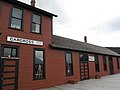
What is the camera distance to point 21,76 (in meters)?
9.69

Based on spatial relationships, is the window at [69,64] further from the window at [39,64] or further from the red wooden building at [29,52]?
the window at [39,64]

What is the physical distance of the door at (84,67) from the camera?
52.1ft

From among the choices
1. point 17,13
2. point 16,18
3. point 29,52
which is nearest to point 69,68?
point 29,52

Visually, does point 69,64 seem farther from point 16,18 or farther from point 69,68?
point 16,18

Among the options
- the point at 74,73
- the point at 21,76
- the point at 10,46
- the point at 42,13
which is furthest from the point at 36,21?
the point at 74,73

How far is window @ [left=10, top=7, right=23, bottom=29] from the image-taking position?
32.6ft

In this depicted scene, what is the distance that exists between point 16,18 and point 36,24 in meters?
1.84

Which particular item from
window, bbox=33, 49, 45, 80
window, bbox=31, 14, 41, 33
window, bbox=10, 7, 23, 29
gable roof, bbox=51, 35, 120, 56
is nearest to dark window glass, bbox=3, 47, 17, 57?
window, bbox=10, 7, 23, 29

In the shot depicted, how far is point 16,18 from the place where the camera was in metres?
10.2

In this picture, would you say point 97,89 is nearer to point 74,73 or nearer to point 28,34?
point 74,73

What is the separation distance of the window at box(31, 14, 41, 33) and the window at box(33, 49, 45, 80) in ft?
5.47

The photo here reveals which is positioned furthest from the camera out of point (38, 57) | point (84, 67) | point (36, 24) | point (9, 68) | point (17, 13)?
point (84, 67)

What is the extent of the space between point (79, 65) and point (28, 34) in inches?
290

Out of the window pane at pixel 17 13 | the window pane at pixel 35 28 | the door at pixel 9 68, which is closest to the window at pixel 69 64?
the window pane at pixel 35 28
